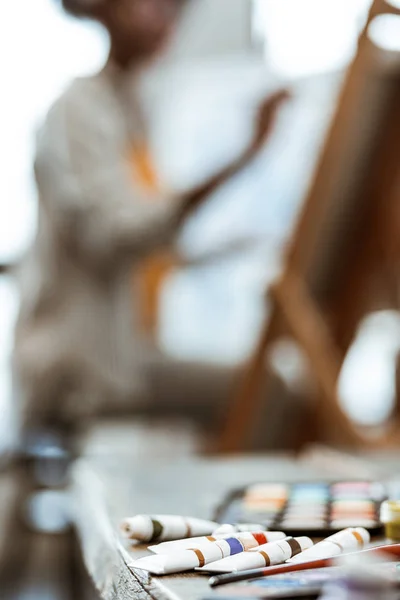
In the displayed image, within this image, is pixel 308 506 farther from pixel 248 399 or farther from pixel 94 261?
pixel 94 261

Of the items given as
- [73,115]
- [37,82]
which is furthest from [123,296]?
[37,82]

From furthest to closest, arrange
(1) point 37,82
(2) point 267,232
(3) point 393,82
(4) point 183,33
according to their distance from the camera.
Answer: (4) point 183,33 < (1) point 37,82 < (2) point 267,232 < (3) point 393,82

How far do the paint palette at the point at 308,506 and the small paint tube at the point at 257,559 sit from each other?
0.39 feet

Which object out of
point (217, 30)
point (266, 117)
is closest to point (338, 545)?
point (266, 117)

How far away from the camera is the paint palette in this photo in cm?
64

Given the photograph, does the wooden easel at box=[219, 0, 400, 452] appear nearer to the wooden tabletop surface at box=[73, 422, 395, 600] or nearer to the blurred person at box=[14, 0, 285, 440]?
the blurred person at box=[14, 0, 285, 440]

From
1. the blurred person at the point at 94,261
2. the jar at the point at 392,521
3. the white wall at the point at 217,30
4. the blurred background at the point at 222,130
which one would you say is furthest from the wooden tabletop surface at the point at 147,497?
the white wall at the point at 217,30

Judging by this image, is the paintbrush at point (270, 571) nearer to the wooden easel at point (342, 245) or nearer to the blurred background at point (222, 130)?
the wooden easel at point (342, 245)

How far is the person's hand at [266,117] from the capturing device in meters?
1.72

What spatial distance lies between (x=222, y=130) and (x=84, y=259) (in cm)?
146

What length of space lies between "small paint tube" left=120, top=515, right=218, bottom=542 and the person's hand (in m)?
1.20

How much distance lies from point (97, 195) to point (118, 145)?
13 centimetres

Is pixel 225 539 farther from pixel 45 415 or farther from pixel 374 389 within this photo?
pixel 374 389

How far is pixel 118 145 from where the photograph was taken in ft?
6.19
